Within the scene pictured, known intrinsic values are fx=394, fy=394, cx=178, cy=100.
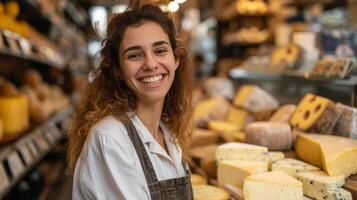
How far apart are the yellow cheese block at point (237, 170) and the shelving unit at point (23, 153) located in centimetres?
102

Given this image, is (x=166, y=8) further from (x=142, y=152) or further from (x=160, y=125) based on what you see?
(x=142, y=152)

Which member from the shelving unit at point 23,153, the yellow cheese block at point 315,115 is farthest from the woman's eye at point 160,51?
the shelving unit at point 23,153

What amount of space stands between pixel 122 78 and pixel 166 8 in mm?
493

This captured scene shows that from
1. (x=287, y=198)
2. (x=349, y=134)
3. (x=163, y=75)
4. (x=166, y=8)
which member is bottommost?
(x=287, y=198)

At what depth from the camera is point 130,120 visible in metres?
1.36

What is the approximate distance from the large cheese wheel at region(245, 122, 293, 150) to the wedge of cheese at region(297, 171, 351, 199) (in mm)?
410

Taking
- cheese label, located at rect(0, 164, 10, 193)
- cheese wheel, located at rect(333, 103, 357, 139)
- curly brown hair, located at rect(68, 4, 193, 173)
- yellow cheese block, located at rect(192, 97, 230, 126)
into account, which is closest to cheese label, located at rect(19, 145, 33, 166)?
cheese label, located at rect(0, 164, 10, 193)

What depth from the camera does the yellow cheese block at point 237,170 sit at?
163 centimetres

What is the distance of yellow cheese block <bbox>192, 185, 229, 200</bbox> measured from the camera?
1.59 metres

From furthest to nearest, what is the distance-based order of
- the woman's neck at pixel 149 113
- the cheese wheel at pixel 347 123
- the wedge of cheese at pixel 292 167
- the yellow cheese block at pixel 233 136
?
the yellow cheese block at pixel 233 136, the cheese wheel at pixel 347 123, the wedge of cheese at pixel 292 167, the woman's neck at pixel 149 113

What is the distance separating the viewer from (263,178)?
4.74 feet

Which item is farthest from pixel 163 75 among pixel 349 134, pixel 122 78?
pixel 349 134

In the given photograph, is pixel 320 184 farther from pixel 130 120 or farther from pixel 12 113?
pixel 12 113

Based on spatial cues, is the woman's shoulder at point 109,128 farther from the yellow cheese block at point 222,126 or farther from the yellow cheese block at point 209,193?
the yellow cheese block at point 222,126
